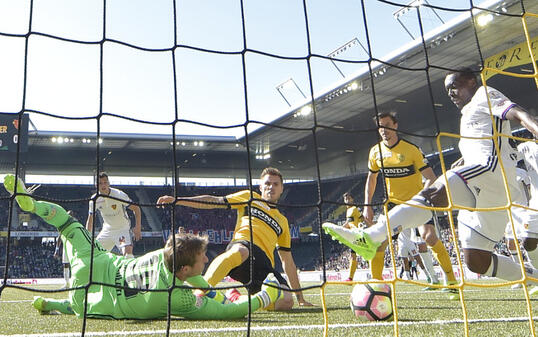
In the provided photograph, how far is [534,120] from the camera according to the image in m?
2.82

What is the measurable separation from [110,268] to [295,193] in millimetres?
26710

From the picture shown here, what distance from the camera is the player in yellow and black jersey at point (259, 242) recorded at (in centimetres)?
377

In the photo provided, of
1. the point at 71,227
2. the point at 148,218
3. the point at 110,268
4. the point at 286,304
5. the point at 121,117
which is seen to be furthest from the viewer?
the point at 148,218

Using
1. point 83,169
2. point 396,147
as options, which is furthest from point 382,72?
point 83,169

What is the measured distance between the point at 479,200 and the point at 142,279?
2.18m

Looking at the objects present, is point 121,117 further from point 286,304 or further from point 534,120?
point 534,120

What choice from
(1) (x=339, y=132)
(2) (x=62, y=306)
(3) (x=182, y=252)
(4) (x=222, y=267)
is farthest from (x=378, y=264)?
(1) (x=339, y=132)

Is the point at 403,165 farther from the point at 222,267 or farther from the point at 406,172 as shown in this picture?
the point at 222,267

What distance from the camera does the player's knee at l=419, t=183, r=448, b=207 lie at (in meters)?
3.09

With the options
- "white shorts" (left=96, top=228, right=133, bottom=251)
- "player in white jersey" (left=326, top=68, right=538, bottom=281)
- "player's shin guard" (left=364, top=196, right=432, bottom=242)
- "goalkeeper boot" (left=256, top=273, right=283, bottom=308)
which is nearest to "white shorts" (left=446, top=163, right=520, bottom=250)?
"player in white jersey" (left=326, top=68, right=538, bottom=281)

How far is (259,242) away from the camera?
165 inches

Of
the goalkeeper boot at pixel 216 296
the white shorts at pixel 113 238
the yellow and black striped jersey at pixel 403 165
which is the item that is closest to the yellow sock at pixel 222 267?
the goalkeeper boot at pixel 216 296

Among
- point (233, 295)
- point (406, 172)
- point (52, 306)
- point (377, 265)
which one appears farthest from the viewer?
point (406, 172)

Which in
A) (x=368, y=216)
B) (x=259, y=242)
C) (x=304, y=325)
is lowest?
(x=304, y=325)
